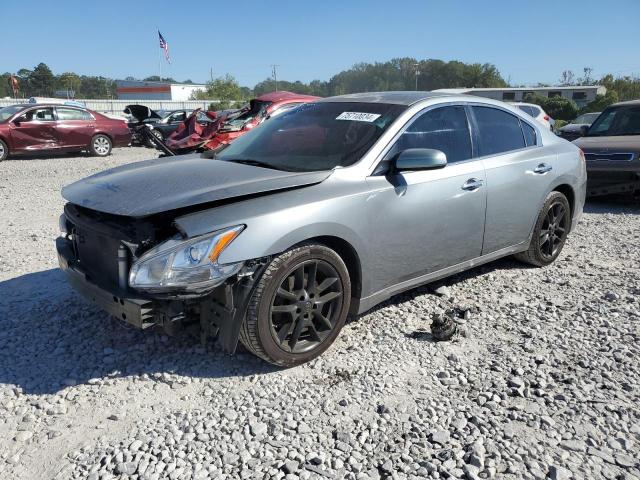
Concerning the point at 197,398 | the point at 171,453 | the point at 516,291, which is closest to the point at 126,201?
the point at 197,398

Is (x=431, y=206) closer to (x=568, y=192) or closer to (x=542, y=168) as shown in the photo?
(x=542, y=168)

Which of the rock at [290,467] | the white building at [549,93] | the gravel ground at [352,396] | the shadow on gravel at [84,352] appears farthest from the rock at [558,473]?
the white building at [549,93]

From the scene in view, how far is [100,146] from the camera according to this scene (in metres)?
15.3

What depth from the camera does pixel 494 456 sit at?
2469 millimetres

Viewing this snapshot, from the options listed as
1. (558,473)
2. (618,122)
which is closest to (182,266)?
(558,473)

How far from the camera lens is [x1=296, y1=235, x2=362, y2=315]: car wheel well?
10.8ft

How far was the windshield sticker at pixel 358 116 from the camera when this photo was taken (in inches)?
152

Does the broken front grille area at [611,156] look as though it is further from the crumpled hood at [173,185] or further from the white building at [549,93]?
the white building at [549,93]

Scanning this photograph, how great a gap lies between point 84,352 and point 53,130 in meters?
12.7

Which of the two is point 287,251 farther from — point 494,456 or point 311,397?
point 494,456

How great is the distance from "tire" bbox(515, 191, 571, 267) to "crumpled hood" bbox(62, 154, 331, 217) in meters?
2.56

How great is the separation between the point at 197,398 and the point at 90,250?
1.16 m

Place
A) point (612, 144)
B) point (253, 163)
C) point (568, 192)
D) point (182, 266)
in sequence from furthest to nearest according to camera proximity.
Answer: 1. point (612, 144)
2. point (568, 192)
3. point (253, 163)
4. point (182, 266)

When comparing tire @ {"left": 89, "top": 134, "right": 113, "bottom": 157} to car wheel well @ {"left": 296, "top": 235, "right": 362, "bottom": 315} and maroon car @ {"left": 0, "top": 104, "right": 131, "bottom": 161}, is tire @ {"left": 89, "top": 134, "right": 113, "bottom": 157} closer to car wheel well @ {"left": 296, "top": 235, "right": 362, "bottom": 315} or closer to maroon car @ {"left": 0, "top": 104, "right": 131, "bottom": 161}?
maroon car @ {"left": 0, "top": 104, "right": 131, "bottom": 161}
